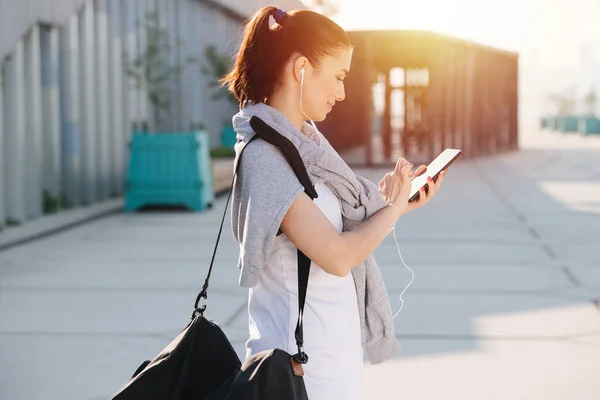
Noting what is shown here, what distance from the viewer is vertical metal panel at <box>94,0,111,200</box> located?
13.5 m

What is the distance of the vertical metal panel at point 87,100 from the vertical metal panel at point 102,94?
0.60 feet

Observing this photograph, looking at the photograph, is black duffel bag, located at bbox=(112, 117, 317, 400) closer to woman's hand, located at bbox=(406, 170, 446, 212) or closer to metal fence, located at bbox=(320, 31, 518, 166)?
woman's hand, located at bbox=(406, 170, 446, 212)

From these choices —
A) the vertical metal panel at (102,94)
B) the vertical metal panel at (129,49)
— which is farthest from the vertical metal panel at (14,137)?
the vertical metal panel at (129,49)

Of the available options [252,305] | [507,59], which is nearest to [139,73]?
[252,305]

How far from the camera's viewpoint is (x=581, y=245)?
30.3ft

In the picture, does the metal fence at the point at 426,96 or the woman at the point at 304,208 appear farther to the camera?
the metal fence at the point at 426,96

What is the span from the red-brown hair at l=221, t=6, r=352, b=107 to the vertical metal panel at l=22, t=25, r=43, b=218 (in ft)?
30.5

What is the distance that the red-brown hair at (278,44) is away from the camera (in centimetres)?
244

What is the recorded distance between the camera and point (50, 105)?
1197cm

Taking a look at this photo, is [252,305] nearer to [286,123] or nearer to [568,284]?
[286,123]

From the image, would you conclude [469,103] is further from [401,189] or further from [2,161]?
[401,189]

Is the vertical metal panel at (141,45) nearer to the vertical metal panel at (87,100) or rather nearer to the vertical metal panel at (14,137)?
the vertical metal panel at (87,100)

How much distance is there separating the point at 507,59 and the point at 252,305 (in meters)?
28.0

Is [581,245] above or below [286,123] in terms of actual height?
below
